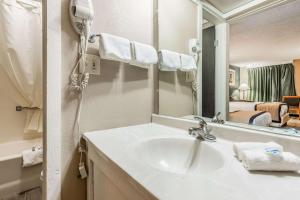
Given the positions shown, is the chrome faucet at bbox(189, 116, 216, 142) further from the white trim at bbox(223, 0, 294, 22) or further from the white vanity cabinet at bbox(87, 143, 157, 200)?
the white trim at bbox(223, 0, 294, 22)

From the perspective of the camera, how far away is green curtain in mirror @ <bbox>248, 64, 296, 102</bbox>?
722 mm

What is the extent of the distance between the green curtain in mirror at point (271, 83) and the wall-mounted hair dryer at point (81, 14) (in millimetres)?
863

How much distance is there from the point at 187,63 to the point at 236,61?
1.21 ft

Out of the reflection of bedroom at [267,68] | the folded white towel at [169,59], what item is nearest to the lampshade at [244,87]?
the reflection of bedroom at [267,68]

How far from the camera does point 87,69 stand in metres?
0.91

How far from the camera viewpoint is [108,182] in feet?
2.18

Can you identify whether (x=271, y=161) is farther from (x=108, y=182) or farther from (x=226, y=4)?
(x=226, y=4)

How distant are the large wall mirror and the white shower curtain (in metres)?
1.42

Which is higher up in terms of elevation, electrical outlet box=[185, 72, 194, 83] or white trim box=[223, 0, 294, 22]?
white trim box=[223, 0, 294, 22]

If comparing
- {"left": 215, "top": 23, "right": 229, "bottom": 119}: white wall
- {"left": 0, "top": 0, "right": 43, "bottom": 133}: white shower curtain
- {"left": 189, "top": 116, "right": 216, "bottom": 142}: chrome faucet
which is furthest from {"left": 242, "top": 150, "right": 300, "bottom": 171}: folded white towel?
{"left": 0, "top": 0, "right": 43, "bottom": 133}: white shower curtain

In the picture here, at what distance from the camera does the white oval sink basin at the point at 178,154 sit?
2.44 ft

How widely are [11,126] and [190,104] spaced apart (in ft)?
6.77

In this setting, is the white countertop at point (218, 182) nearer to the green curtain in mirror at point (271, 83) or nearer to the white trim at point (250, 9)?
the green curtain in mirror at point (271, 83)

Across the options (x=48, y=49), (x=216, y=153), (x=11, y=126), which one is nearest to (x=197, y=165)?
(x=216, y=153)
